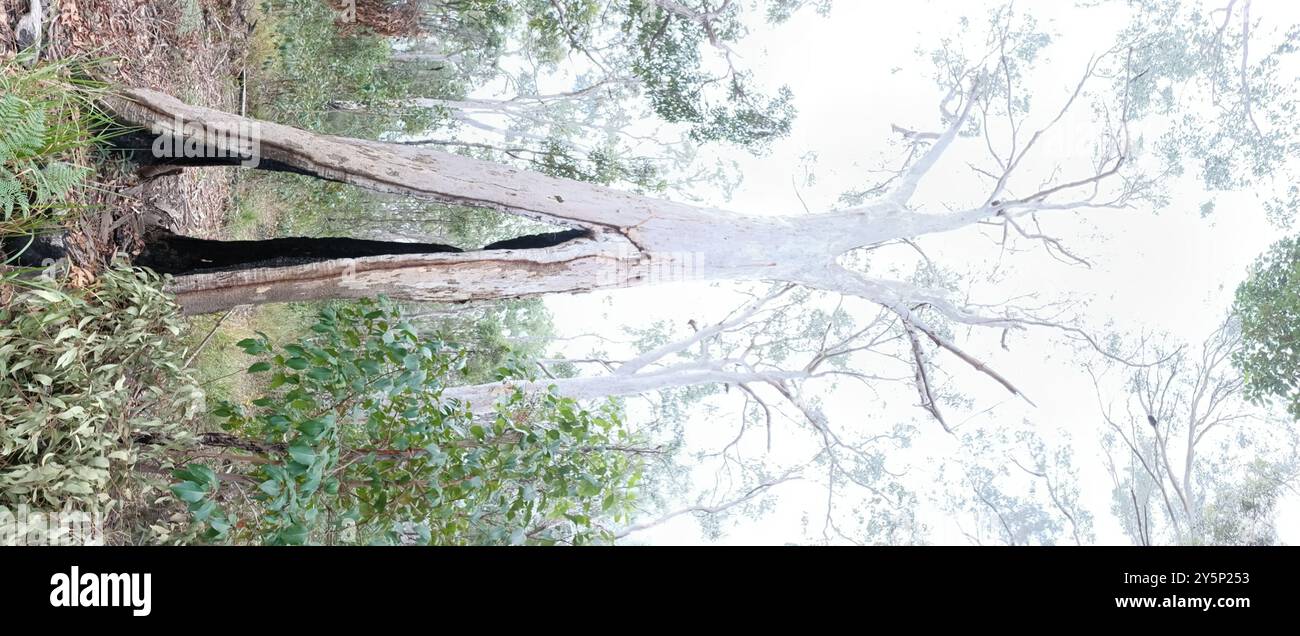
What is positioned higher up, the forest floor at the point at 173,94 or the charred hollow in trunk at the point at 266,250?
the forest floor at the point at 173,94

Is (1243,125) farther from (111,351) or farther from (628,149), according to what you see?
(111,351)

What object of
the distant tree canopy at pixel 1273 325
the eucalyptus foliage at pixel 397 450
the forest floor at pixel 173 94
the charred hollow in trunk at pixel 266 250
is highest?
the forest floor at pixel 173 94

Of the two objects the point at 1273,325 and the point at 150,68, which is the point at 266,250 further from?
the point at 1273,325

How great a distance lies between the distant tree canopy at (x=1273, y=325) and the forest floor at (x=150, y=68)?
269 inches

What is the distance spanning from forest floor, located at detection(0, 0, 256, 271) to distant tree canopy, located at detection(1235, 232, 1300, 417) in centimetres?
684

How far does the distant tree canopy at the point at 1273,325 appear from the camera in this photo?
5355mm

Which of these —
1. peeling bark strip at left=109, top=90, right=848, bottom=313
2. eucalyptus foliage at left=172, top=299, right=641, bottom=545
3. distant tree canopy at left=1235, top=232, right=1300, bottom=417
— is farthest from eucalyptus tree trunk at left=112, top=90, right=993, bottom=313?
distant tree canopy at left=1235, top=232, right=1300, bottom=417

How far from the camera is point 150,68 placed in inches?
208

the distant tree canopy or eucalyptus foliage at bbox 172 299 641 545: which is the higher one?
the distant tree canopy

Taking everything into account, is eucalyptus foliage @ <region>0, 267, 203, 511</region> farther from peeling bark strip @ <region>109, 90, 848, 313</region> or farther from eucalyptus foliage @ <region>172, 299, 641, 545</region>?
peeling bark strip @ <region>109, 90, 848, 313</region>

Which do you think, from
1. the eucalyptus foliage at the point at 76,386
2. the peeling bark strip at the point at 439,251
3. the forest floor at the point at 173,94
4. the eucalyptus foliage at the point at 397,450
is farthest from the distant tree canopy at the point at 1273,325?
the forest floor at the point at 173,94

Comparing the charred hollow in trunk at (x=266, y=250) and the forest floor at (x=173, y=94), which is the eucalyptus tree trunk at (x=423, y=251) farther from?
the forest floor at (x=173, y=94)

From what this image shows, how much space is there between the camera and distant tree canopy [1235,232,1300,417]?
5355 millimetres
